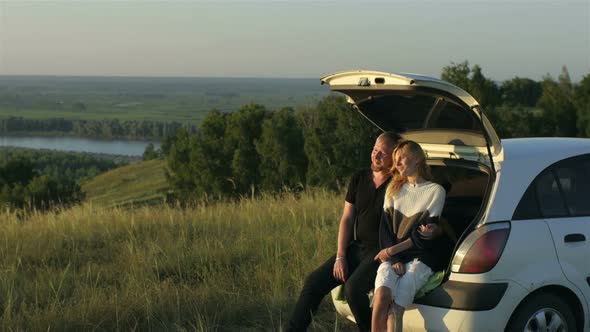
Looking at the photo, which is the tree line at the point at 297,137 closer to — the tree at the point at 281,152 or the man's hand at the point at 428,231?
the tree at the point at 281,152

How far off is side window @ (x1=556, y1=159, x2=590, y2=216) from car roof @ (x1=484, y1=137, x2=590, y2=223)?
0.08m

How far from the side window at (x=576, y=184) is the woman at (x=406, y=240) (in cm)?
86

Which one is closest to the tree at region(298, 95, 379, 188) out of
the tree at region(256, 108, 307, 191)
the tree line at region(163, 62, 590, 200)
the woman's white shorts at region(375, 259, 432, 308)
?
the tree line at region(163, 62, 590, 200)

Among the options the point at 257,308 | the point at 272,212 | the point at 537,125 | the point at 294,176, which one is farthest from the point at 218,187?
the point at 257,308

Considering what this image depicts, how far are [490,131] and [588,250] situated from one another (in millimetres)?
1065

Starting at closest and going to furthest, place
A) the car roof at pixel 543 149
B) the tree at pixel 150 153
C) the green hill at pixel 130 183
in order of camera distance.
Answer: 1. the car roof at pixel 543 149
2. the green hill at pixel 130 183
3. the tree at pixel 150 153

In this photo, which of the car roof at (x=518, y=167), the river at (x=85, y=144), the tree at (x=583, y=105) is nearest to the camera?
the car roof at (x=518, y=167)

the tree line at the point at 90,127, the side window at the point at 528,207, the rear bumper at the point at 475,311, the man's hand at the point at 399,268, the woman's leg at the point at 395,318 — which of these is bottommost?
the tree line at the point at 90,127

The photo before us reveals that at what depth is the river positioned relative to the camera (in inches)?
4500

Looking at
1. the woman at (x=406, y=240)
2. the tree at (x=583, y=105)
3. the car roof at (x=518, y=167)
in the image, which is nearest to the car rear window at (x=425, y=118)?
the car roof at (x=518, y=167)

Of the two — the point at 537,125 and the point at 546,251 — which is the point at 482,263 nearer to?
the point at 546,251

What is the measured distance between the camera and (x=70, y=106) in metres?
169

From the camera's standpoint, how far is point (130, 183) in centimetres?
9262

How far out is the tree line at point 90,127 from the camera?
127438mm
